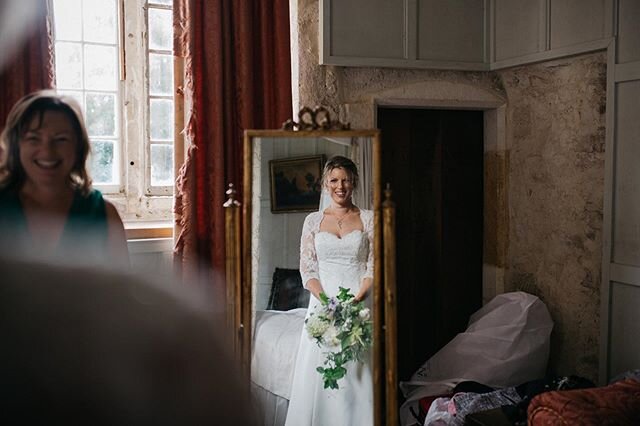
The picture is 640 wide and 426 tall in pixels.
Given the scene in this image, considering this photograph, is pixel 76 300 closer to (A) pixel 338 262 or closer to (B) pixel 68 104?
(B) pixel 68 104

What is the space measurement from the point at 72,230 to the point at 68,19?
2.89 metres

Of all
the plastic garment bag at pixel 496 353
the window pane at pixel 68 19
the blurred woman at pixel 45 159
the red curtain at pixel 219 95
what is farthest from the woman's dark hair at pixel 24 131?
the plastic garment bag at pixel 496 353

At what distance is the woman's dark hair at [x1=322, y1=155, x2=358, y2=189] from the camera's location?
261 cm

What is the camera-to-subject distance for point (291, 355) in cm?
264

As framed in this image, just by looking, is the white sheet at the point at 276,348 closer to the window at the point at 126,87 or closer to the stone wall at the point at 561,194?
the window at the point at 126,87

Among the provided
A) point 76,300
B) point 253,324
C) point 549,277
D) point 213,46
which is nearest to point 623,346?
point 549,277

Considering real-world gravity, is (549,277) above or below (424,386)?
above

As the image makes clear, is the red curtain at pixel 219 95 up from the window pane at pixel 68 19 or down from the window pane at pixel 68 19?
down

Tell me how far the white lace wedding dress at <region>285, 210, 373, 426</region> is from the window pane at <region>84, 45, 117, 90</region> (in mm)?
1242

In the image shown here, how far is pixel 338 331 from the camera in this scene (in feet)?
8.56

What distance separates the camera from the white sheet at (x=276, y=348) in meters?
2.62

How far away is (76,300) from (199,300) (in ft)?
0.13

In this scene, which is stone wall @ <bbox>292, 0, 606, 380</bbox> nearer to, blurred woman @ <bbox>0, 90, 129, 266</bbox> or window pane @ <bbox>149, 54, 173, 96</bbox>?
window pane @ <bbox>149, 54, 173, 96</bbox>

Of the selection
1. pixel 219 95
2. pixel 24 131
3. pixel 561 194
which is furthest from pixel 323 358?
pixel 24 131
